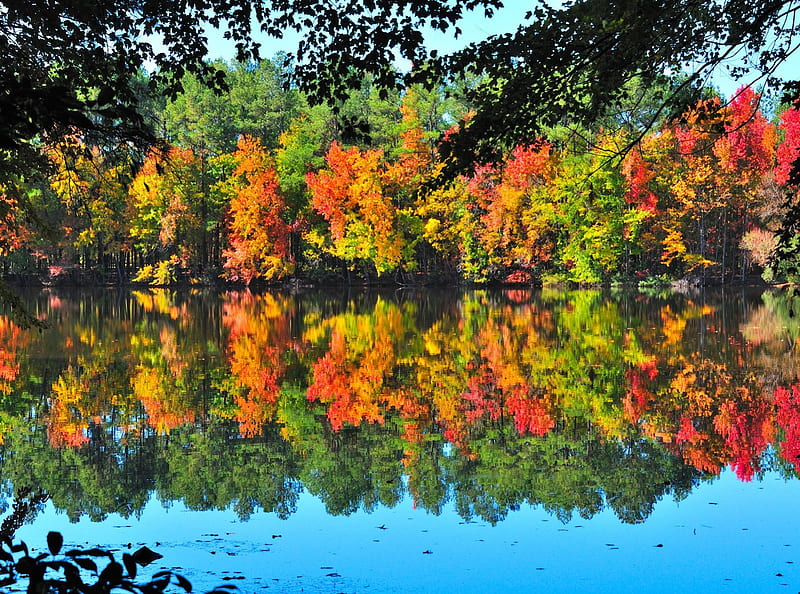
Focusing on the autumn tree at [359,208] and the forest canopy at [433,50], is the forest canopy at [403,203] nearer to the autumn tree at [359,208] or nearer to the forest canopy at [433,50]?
the autumn tree at [359,208]

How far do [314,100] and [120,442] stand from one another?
483cm

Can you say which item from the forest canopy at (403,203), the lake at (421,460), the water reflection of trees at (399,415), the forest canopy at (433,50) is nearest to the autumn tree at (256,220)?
the forest canopy at (403,203)

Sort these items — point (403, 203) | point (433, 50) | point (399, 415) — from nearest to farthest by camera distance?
point (433, 50) < point (399, 415) < point (403, 203)

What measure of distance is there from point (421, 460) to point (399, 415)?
2455 millimetres

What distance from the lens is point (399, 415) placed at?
11.9 metres

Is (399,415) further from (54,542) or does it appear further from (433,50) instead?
(54,542)

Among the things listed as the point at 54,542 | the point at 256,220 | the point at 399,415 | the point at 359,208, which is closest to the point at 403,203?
the point at 359,208

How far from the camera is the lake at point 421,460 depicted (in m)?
6.59

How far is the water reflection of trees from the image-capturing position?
28.1ft

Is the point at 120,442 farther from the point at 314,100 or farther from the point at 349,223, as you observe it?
the point at 349,223

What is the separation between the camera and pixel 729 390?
13.1 m

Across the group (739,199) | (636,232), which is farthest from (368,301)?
(739,199)

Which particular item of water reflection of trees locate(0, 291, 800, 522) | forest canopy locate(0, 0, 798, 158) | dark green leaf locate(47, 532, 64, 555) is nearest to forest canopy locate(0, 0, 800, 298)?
water reflection of trees locate(0, 291, 800, 522)

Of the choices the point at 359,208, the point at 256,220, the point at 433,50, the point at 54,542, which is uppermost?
the point at 359,208
